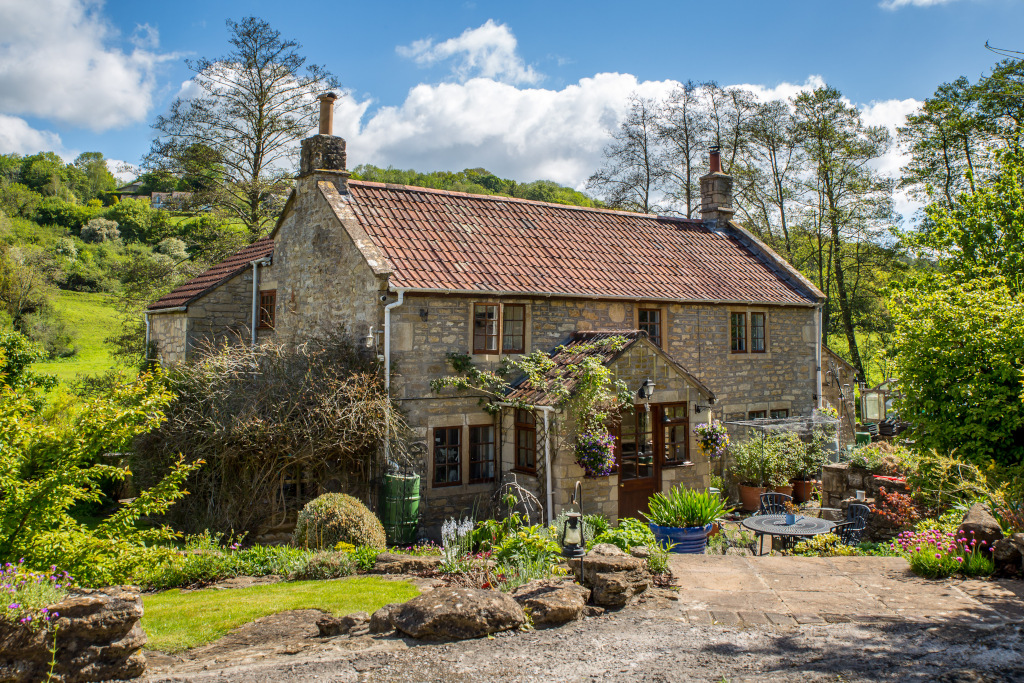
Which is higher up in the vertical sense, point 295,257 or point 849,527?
point 295,257

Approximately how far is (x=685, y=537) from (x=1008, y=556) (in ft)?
13.0

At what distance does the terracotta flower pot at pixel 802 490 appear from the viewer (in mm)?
16750

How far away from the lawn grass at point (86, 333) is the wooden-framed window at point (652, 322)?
2215 cm

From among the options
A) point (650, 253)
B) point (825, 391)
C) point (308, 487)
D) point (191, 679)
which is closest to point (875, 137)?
point (825, 391)

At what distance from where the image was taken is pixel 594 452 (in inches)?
500

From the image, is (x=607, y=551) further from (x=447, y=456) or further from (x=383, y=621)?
(x=447, y=456)

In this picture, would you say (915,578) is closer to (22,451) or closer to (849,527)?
(849,527)

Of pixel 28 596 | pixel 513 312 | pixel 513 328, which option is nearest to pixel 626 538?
pixel 28 596

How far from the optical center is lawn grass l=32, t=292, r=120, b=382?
1227 inches

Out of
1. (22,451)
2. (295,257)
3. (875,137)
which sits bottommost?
(22,451)

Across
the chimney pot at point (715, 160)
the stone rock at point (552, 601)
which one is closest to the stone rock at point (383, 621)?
the stone rock at point (552, 601)

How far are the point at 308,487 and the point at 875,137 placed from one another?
29.0 m

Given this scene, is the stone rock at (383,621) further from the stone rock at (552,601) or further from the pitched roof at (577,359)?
the pitched roof at (577,359)

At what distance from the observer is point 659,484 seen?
14242 mm
